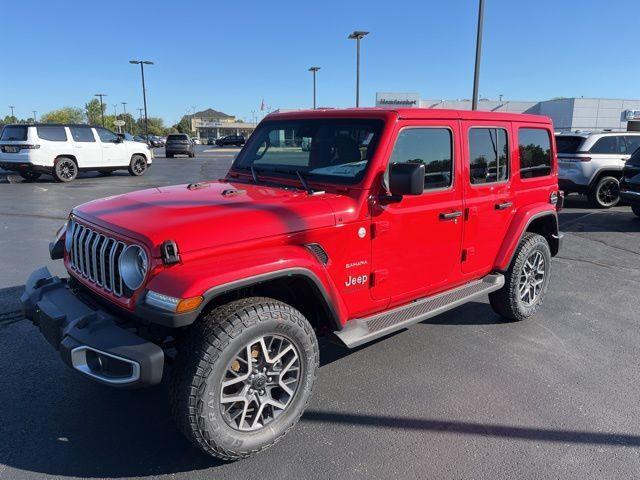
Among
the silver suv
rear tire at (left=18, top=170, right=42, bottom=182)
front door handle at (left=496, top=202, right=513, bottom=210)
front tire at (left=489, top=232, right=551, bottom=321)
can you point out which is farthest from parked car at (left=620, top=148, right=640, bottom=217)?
rear tire at (left=18, top=170, right=42, bottom=182)

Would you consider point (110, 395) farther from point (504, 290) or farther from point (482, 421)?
point (504, 290)

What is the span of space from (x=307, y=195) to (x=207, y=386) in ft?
4.43

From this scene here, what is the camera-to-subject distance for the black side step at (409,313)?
3.16 meters

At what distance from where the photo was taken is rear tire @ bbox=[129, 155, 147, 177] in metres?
18.6

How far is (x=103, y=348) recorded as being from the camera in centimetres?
246

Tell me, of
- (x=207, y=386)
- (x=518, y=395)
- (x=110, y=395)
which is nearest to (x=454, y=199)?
Result: (x=518, y=395)

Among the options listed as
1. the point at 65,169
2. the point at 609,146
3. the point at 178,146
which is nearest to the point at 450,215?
the point at 609,146

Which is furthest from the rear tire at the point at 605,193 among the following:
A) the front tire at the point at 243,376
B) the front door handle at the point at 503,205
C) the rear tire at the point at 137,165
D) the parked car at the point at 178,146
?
the parked car at the point at 178,146

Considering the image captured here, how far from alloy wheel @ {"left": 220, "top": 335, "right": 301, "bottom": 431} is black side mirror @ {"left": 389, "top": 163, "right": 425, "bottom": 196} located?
3.76 feet

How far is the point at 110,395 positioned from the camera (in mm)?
3391

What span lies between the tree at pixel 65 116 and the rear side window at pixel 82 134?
9297 centimetres

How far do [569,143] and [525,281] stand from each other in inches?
332

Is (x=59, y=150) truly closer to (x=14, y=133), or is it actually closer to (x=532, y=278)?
(x=14, y=133)

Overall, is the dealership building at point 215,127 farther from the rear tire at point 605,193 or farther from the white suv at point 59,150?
the rear tire at point 605,193
